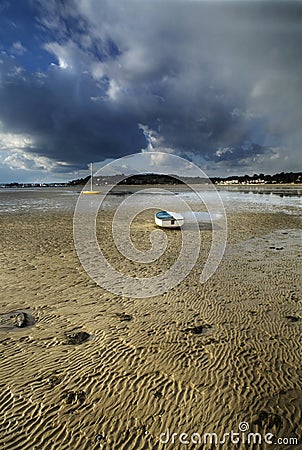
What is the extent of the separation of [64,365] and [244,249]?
10949mm

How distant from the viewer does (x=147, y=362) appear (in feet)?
16.5

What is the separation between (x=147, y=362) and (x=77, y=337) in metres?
1.77

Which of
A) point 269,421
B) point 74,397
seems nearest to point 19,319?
point 74,397

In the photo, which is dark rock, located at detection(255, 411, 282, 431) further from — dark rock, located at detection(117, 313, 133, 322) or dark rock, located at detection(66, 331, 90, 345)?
dark rock, located at detection(66, 331, 90, 345)

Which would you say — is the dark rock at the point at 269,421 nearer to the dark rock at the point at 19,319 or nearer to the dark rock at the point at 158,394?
the dark rock at the point at 158,394

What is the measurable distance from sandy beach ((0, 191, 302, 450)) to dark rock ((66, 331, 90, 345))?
2cm

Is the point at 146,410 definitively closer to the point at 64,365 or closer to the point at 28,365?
the point at 64,365

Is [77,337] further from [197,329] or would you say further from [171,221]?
[171,221]

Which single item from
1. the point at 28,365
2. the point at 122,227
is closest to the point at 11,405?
the point at 28,365

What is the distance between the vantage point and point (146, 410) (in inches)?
157

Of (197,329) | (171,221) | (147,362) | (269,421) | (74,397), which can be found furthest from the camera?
(171,221)

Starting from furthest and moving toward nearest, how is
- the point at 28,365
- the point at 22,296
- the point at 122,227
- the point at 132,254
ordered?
the point at 122,227
the point at 132,254
the point at 22,296
the point at 28,365

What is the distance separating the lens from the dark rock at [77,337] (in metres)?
5.59

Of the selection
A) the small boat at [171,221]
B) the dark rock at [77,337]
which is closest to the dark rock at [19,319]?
the dark rock at [77,337]
